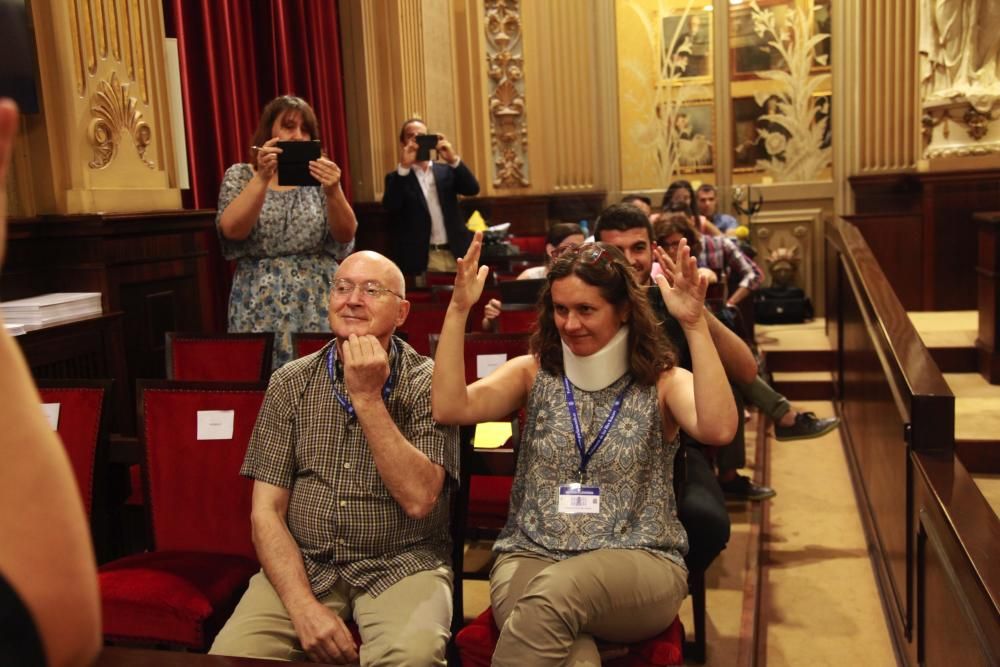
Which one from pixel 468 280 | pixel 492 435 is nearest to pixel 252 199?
pixel 492 435

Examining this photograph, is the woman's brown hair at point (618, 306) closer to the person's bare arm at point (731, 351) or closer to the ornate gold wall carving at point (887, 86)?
the person's bare arm at point (731, 351)

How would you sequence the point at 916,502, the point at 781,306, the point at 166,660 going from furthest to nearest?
1. the point at 781,306
2. the point at 916,502
3. the point at 166,660

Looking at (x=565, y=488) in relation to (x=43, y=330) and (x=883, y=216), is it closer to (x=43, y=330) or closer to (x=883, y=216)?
(x=43, y=330)

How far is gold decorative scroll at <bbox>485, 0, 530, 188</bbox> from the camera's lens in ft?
29.5

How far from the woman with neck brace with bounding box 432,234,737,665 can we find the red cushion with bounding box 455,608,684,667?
0.10 feet

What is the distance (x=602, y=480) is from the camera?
214 centimetres

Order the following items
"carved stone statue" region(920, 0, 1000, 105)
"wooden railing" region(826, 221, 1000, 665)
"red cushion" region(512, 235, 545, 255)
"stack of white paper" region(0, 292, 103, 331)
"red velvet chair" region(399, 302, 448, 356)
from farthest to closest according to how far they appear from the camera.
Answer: "red cushion" region(512, 235, 545, 255) → "carved stone statue" region(920, 0, 1000, 105) → "red velvet chair" region(399, 302, 448, 356) → "stack of white paper" region(0, 292, 103, 331) → "wooden railing" region(826, 221, 1000, 665)

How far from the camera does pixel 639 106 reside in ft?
30.6

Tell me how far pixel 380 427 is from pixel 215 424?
0.62 meters

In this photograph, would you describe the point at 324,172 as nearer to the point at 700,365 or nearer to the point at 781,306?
the point at 700,365

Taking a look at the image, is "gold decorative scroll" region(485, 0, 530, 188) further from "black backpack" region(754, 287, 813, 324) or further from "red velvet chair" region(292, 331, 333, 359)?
"red velvet chair" region(292, 331, 333, 359)

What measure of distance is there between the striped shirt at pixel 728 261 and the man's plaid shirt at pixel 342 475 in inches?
147

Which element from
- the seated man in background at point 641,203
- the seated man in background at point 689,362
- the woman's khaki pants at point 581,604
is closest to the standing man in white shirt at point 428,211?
the seated man in background at point 641,203

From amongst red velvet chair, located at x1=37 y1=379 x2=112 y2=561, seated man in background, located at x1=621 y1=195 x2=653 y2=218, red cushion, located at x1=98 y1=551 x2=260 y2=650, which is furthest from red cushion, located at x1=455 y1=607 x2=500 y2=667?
seated man in background, located at x1=621 y1=195 x2=653 y2=218
